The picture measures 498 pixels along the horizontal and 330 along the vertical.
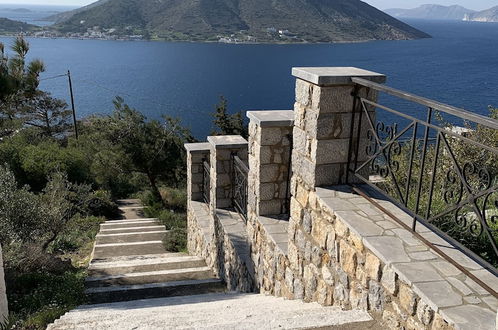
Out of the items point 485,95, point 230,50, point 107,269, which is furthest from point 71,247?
point 230,50

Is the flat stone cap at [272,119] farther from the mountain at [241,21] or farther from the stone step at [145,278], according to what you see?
the mountain at [241,21]

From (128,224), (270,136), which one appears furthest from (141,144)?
(270,136)

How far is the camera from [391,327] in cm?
280

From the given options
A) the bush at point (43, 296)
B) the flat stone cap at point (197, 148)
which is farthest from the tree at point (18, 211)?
the flat stone cap at point (197, 148)

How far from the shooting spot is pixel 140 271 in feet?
23.4

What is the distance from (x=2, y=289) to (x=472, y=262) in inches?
171

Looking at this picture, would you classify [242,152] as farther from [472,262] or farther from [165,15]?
[165,15]

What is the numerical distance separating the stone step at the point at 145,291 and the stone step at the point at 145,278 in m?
0.33

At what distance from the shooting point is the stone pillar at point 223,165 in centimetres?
716

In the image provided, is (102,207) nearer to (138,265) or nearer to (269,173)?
(138,265)

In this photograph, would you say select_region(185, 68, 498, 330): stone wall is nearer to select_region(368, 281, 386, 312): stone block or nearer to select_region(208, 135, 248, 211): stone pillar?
select_region(368, 281, 386, 312): stone block

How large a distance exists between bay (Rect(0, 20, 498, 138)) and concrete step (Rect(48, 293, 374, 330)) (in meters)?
26.3

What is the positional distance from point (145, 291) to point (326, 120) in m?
3.67

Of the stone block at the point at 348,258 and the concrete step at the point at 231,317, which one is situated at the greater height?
the stone block at the point at 348,258
